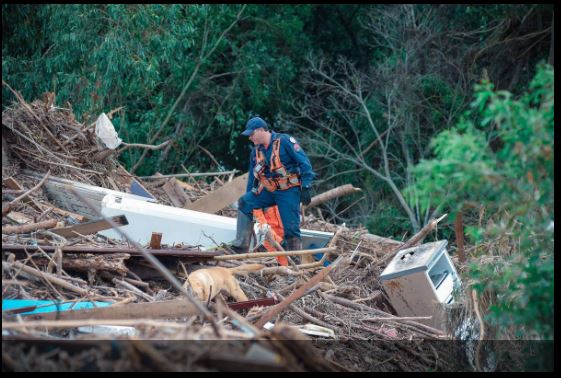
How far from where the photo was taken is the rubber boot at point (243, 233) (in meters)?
9.31

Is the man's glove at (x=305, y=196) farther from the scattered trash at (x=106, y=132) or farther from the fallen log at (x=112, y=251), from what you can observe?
the scattered trash at (x=106, y=132)

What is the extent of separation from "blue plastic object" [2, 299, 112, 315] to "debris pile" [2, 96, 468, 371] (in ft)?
0.04

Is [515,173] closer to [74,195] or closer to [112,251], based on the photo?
[112,251]

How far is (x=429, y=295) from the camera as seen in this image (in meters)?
8.22

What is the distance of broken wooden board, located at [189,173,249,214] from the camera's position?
10.6m

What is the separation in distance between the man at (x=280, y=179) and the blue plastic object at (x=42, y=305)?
323cm

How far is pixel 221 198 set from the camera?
10.6 meters

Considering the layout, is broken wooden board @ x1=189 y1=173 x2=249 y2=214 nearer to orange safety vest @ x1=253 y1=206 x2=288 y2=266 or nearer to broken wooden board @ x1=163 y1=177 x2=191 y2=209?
broken wooden board @ x1=163 y1=177 x2=191 y2=209

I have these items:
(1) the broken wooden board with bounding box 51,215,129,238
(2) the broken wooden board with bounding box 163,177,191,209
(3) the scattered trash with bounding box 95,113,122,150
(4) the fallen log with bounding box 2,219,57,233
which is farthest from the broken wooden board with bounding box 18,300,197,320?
(3) the scattered trash with bounding box 95,113,122,150

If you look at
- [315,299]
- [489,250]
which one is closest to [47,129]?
[315,299]

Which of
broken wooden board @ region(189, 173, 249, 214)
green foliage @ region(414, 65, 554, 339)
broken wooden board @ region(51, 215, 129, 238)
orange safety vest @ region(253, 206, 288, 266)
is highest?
green foliage @ region(414, 65, 554, 339)

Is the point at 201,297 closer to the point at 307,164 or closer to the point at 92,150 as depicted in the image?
the point at 307,164

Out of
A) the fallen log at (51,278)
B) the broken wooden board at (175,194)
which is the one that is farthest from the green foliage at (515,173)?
the broken wooden board at (175,194)

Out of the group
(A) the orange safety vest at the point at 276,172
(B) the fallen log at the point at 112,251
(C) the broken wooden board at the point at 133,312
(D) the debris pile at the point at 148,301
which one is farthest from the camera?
(A) the orange safety vest at the point at 276,172
